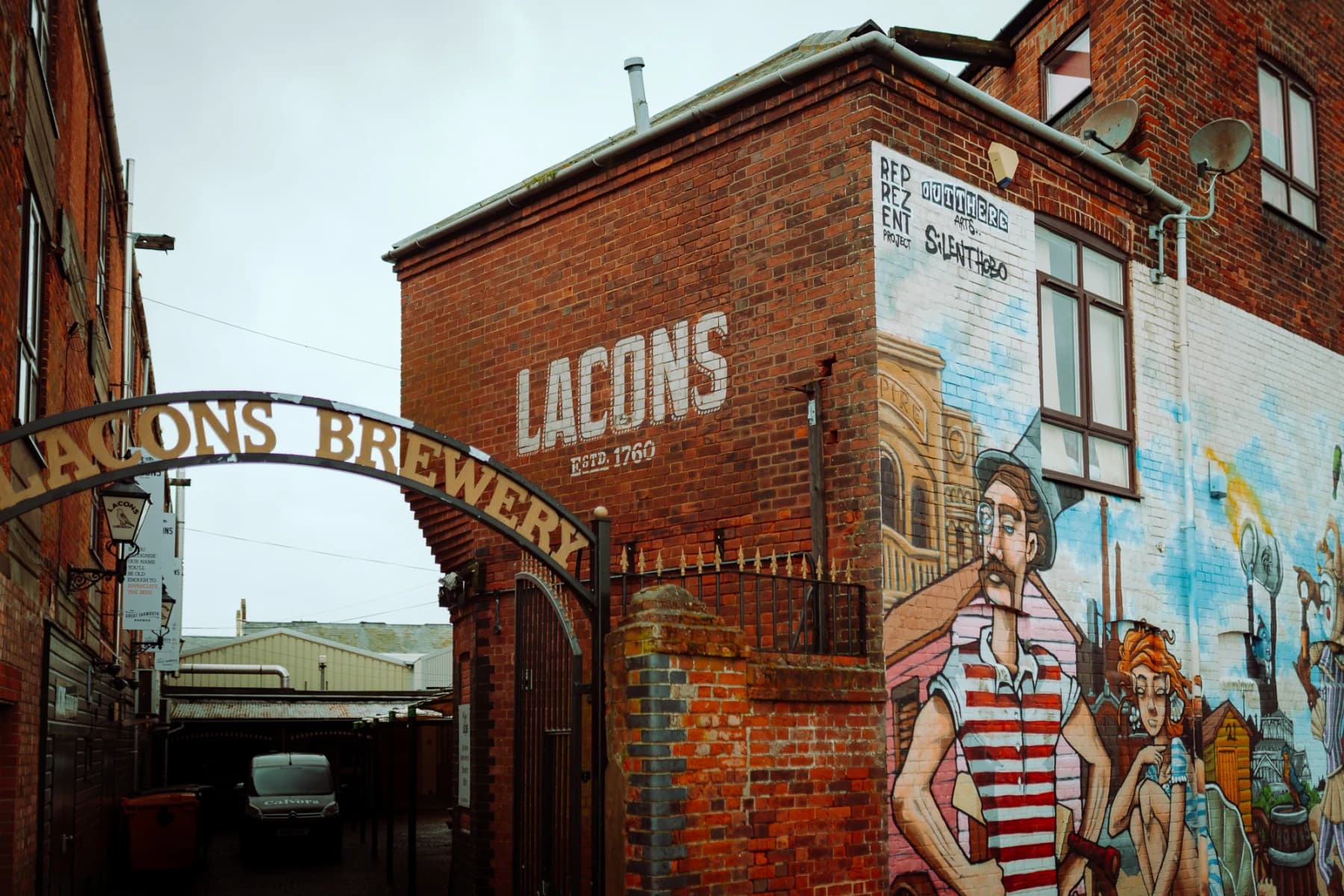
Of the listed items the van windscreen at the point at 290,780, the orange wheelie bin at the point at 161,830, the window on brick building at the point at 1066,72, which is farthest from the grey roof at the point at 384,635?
the window on brick building at the point at 1066,72

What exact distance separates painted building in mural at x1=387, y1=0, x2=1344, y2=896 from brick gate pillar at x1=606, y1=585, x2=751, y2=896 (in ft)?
0.15

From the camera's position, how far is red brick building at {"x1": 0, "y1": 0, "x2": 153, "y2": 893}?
27.4 feet

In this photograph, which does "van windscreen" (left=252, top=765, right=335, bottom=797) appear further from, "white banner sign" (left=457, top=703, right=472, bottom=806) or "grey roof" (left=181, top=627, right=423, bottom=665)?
"grey roof" (left=181, top=627, right=423, bottom=665)

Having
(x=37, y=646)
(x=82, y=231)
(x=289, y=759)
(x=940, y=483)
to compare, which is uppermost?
(x=82, y=231)

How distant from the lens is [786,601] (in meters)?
9.70

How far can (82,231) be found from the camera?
13.4m

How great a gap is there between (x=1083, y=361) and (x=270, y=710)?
29.2 meters

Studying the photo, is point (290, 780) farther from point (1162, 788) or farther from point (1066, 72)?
point (1066, 72)

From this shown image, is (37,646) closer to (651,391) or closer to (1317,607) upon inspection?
(651,391)

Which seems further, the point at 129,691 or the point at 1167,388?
the point at 129,691

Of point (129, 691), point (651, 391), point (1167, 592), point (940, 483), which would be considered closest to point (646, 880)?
point (940, 483)

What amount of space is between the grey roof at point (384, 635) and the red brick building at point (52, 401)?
139 ft

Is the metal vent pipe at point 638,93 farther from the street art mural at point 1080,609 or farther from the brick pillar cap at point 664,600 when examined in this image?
the brick pillar cap at point 664,600

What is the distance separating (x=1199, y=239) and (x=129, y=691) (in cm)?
1795
